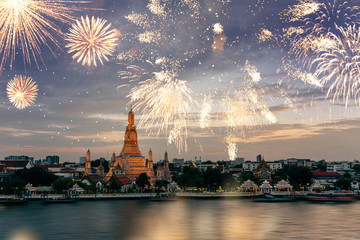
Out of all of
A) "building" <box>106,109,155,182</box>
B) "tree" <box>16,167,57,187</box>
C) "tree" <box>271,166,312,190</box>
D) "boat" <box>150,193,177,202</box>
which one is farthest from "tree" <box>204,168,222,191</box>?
"tree" <box>16,167,57,187</box>

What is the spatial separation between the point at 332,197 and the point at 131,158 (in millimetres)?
64172

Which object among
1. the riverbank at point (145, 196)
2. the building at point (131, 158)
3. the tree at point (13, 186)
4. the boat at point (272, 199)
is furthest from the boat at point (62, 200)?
the boat at point (272, 199)

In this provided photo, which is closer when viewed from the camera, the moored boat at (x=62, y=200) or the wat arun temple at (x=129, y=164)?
the moored boat at (x=62, y=200)

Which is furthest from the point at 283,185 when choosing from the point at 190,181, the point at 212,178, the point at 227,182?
the point at 190,181

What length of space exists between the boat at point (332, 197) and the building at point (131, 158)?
55.3 metres

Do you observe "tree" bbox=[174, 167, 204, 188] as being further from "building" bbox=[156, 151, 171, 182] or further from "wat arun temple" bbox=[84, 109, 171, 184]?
"building" bbox=[156, 151, 171, 182]

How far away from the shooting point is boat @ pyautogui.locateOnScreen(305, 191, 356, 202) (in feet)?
308

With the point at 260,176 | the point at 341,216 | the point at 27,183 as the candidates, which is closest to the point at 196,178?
the point at 260,176

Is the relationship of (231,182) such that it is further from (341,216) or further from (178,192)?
(341,216)

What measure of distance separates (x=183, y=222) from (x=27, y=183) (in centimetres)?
7038

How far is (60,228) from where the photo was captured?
4712 cm

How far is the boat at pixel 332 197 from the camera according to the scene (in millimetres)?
93875

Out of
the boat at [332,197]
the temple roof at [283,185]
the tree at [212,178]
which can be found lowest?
the boat at [332,197]

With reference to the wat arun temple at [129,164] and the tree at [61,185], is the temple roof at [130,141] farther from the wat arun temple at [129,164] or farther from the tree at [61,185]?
the tree at [61,185]
